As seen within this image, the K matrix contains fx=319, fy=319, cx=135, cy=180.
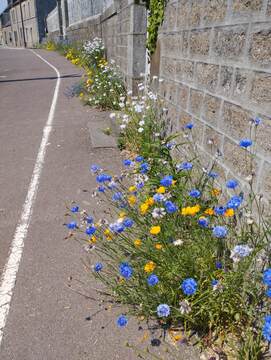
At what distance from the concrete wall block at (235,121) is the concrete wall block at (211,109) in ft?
0.48

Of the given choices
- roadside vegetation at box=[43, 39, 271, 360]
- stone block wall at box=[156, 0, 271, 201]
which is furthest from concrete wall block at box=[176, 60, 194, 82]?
roadside vegetation at box=[43, 39, 271, 360]

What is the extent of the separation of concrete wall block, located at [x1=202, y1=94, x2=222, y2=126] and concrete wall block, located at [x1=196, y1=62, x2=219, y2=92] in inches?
4.1

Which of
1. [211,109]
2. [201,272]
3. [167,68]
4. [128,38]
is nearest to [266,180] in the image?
[201,272]

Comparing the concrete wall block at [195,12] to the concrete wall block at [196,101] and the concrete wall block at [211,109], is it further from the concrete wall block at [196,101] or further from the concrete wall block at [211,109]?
the concrete wall block at [211,109]

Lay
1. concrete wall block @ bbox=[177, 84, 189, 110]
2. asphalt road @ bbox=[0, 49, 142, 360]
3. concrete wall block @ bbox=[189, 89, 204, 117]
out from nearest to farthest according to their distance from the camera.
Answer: asphalt road @ bbox=[0, 49, 142, 360] → concrete wall block @ bbox=[189, 89, 204, 117] → concrete wall block @ bbox=[177, 84, 189, 110]

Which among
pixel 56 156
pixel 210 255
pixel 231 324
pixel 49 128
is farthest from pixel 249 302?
pixel 49 128

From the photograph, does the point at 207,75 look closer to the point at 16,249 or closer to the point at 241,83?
the point at 241,83

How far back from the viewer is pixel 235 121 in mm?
2738

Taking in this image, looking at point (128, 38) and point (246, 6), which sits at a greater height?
point (246, 6)

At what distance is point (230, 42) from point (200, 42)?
772 mm

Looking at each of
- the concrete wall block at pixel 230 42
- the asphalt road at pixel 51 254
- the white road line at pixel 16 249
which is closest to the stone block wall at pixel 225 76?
the concrete wall block at pixel 230 42

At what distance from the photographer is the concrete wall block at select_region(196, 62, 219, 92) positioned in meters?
3.12

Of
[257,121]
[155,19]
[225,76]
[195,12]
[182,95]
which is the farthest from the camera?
[155,19]

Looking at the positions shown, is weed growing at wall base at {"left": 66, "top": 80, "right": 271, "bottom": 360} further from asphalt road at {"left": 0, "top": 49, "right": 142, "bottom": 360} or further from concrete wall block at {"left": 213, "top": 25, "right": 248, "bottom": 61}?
concrete wall block at {"left": 213, "top": 25, "right": 248, "bottom": 61}
